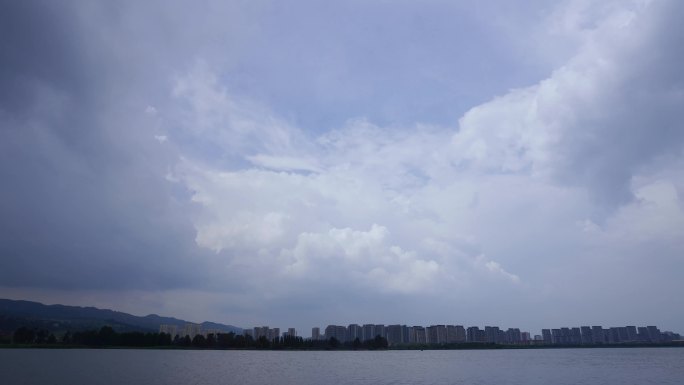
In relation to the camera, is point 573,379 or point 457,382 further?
point 573,379

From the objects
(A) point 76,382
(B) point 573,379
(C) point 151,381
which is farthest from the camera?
(B) point 573,379

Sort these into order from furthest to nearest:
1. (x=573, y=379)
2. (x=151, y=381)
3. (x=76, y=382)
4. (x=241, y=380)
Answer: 1. (x=573, y=379)
2. (x=241, y=380)
3. (x=151, y=381)
4. (x=76, y=382)

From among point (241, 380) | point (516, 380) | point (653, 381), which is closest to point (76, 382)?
point (241, 380)

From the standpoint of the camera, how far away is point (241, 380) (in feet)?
228

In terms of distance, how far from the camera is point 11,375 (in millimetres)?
68188

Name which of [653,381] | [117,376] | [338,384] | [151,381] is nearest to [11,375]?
[117,376]

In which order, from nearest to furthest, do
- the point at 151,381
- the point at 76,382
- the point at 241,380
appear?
the point at 76,382, the point at 151,381, the point at 241,380

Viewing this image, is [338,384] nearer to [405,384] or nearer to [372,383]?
[372,383]

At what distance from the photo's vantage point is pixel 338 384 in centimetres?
6594

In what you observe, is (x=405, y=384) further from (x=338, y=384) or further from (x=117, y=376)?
(x=117, y=376)

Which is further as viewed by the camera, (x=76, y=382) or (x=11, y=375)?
(x=11, y=375)

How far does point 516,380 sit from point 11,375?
252ft

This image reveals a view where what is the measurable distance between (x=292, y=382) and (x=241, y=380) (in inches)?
310

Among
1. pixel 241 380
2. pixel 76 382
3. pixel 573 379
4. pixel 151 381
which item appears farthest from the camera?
pixel 573 379
